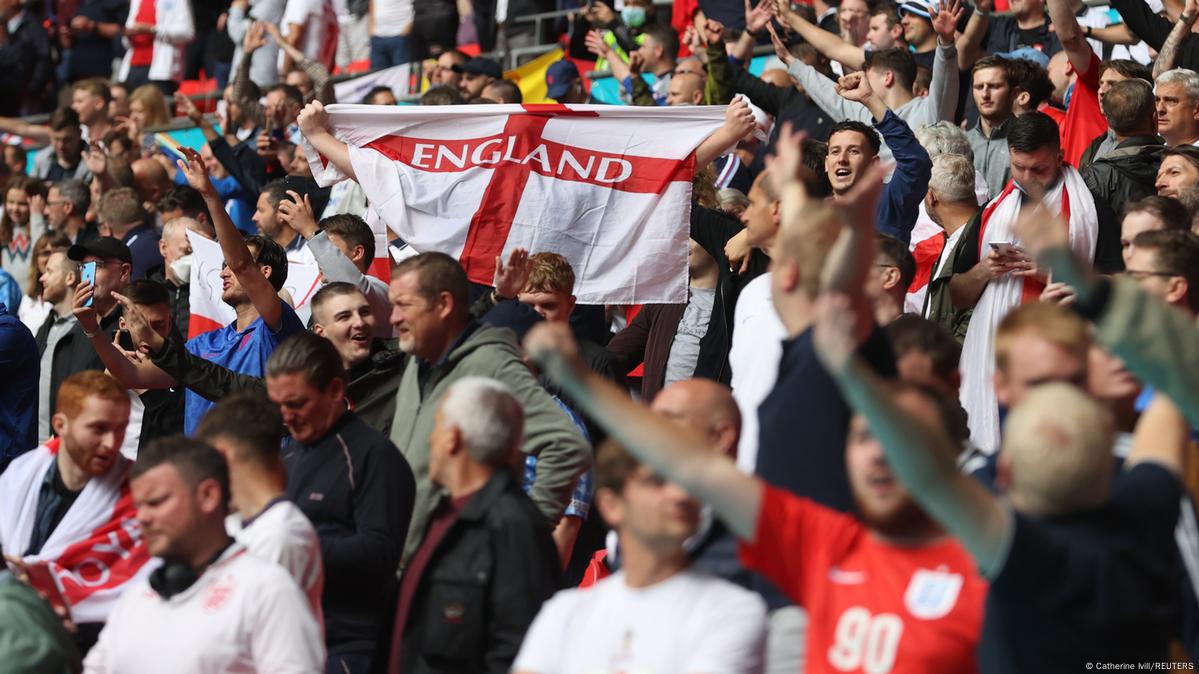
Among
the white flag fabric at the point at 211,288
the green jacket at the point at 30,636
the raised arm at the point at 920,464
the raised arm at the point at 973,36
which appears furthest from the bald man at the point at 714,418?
the raised arm at the point at 973,36

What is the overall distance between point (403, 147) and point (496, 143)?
445mm

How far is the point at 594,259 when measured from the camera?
311 inches

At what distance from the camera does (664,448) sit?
3.58 metres

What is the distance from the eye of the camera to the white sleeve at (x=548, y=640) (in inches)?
159

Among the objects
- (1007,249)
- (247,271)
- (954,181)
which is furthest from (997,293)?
(247,271)

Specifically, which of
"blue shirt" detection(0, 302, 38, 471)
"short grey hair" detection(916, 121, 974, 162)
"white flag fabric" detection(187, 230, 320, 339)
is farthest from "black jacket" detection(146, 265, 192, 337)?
"short grey hair" detection(916, 121, 974, 162)

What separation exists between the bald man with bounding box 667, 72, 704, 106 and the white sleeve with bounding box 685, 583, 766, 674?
6847 mm

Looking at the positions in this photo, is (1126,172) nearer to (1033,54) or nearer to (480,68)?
(1033,54)

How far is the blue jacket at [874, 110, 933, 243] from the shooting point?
25.7ft

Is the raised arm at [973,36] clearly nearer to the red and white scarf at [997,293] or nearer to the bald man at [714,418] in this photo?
the red and white scarf at [997,293]

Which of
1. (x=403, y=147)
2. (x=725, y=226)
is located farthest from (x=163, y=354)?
(x=725, y=226)

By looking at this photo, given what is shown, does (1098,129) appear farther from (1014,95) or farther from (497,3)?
(497,3)

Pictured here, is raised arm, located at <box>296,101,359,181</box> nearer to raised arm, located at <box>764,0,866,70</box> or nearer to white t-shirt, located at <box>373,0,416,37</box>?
raised arm, located at <box>764,0,866,70</box>

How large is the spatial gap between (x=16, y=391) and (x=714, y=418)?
4.42 meters
